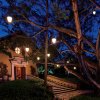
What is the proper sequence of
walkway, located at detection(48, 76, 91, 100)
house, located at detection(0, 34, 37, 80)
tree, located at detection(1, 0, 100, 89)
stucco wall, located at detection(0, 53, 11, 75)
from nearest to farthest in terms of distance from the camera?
tree, located at detection(1, 0, 100, 89), walkway, located at detection(48, 76, 91, 100), stucco wall, located at detection(0, 53, 11, 75), house, located at detection(0, 34, 37, 80)

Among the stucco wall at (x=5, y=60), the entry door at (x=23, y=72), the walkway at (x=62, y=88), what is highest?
the stucco wall at (x=5, y=60)

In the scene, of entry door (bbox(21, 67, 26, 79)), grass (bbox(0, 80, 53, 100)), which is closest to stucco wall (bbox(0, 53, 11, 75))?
entry door (bbox(21, 67, 26, 79))

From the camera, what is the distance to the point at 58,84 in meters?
38.7

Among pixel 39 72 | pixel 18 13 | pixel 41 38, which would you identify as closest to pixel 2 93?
pixel 18 13

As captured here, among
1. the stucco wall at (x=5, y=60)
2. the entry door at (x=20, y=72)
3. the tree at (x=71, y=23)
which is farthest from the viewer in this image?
the entry door at (x=20, y=72)

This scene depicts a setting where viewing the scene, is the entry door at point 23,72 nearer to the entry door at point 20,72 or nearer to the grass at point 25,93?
the entry door at point 20,72

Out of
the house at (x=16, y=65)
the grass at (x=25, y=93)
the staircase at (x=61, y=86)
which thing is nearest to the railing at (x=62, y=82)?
the staircase at (x=61, y=86)

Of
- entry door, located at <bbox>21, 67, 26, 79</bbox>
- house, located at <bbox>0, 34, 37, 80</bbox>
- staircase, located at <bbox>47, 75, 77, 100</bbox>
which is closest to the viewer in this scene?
staircase, located at <bbox>47, 75, 77, 100</bbox>

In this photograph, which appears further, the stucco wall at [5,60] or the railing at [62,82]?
the railing at [62,82]

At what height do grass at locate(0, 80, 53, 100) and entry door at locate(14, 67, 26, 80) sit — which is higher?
entry door at locate(14, 67, 26, 80)

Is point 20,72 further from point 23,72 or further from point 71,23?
point 71,23

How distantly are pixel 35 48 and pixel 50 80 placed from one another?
8.85 m

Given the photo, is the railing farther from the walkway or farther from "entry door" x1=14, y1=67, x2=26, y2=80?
"entry door" x1=14, y1=67, x2=26, y2=80

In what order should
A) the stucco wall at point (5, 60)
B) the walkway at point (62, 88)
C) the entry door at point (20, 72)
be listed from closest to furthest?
1. the walkway at point (62, 88)
2. the stucco wall at point (5, 60)
3. the entry door at point (20, 72)
